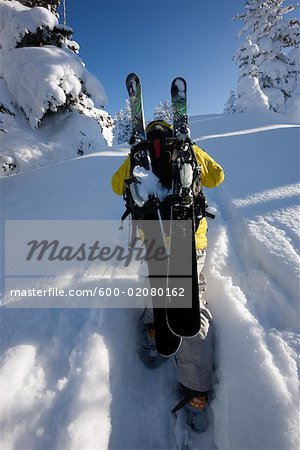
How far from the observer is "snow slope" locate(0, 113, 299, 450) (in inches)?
69.6

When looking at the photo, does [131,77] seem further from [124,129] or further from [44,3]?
[124,129]

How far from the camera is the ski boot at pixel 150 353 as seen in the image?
2674 mm

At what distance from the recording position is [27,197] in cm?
587

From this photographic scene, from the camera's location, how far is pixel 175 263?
7.77ft

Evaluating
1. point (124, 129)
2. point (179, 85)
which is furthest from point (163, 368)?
point (124, 129)

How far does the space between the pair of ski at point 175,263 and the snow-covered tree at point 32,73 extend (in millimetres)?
6688

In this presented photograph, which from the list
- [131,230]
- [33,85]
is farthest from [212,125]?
[131,230]

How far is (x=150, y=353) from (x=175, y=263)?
110 cm

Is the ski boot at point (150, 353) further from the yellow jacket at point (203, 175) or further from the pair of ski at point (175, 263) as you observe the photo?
the yellow jacket at point (203, 175)

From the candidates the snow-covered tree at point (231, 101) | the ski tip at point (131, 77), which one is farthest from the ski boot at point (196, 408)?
the snow-covered tree at point (231, 101)

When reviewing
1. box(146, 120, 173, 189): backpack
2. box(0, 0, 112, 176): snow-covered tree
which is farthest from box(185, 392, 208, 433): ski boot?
box(0, 0, 112, 176): snow-covered tree

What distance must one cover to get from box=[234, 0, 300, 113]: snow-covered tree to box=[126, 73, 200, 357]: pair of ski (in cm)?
1946

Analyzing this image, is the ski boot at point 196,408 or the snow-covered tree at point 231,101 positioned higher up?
the snow-covered tree at point 231,101

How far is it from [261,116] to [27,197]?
1282 centimetres
